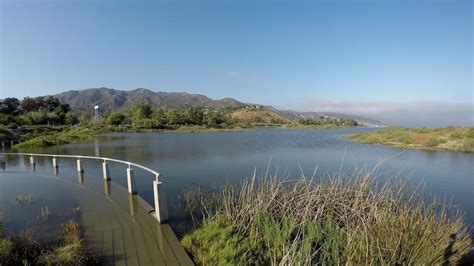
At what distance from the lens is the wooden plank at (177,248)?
14.9 ft

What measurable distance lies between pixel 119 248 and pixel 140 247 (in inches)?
14.6

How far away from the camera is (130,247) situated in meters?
4.91

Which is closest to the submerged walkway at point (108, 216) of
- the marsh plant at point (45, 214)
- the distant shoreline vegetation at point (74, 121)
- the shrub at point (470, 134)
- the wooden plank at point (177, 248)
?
the wooden plank at point (177, 248)

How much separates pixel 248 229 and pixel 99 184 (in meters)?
7.04

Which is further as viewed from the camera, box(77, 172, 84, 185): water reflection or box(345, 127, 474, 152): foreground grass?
box(345, 127, 474, 152): foreground grass

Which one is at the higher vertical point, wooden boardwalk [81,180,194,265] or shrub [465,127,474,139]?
wooden boardwalk [81,180,194,265]

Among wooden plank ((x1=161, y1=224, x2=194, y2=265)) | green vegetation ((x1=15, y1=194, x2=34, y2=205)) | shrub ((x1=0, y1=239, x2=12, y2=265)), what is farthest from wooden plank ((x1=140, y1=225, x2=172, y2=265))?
green vegetation ((x1=15, y1=194, x2=34, y2=205))

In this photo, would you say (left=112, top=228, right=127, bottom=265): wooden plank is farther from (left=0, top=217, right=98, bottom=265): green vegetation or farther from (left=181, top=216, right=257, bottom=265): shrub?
(left=181, top=216, right=257, bottom=265): shrub

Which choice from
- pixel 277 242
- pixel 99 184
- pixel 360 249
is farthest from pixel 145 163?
Result: pixel 360 249

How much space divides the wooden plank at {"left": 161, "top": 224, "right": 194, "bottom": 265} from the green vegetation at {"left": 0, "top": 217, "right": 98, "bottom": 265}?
133 centimetres

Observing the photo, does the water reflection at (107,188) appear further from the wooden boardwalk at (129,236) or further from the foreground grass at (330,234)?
the foreground grass at (330,234)

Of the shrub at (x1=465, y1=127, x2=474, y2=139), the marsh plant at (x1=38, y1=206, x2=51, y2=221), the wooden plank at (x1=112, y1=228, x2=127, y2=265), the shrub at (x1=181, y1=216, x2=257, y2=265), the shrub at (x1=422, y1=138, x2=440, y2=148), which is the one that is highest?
the wooden plank at (x1=112, y1=228, x2=127, y2=265)

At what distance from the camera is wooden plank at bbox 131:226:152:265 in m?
4.47

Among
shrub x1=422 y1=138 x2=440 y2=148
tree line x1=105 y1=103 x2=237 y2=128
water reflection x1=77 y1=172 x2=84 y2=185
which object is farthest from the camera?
tree line x1=105 y1=103 x2=237 y2=128
